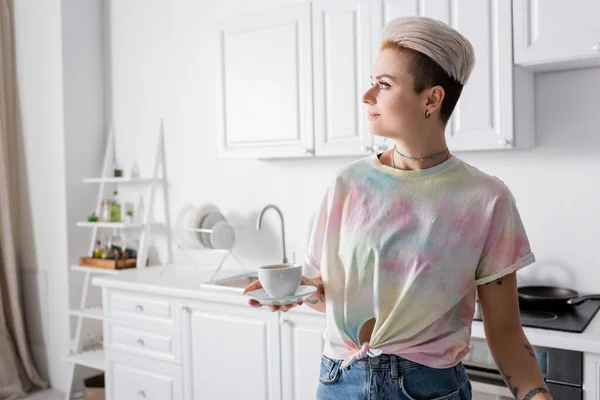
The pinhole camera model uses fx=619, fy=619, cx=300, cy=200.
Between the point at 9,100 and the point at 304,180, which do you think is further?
the point at 9,100

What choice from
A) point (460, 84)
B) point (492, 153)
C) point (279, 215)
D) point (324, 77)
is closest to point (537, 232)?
point (492, 153)

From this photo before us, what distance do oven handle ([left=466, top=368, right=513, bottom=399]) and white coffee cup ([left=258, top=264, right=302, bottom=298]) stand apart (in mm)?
981

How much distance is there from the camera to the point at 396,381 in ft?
3.59

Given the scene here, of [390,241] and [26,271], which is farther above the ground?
[390,241]

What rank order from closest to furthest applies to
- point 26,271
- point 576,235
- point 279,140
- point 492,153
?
point 576,235 → point 492,153 → point 279,140 → point 26,271

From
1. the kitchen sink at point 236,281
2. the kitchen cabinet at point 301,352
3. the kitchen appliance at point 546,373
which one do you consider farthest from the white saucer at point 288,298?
the kitchen sink at point 236,281

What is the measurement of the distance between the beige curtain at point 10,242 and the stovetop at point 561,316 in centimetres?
290

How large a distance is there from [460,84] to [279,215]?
1.99 meters

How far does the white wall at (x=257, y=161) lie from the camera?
227 centimetres

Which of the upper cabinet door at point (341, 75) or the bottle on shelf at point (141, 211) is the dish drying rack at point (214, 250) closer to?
the bottle on shelf at point (141, 211)

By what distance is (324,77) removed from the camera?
2.52 meters

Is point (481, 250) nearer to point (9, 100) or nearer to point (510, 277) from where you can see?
point (510, 277)

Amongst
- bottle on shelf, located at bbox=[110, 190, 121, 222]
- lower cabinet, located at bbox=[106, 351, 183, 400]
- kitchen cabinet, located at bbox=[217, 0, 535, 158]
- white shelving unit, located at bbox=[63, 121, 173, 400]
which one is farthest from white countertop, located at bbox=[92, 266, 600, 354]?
kitchen cabinet, located at bbox=[217, 0, 535, 158]

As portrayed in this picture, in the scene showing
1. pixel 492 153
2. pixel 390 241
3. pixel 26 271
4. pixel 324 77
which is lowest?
pixel 26 271
